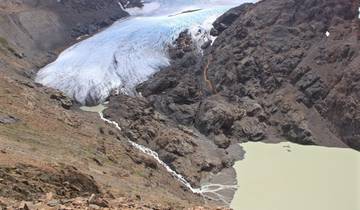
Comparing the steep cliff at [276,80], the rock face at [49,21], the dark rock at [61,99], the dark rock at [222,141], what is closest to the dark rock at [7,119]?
the dark rock at [61,99]

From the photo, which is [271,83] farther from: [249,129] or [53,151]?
[53,151]

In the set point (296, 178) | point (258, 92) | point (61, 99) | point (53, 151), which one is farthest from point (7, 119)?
point (258, 92)

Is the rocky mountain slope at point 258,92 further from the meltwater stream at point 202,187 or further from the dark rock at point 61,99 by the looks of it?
the dark rock at point 61,99

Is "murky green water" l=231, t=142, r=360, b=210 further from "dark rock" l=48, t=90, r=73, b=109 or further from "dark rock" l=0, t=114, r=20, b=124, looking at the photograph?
"dark rock" l=48, t=90, r=73, b=109

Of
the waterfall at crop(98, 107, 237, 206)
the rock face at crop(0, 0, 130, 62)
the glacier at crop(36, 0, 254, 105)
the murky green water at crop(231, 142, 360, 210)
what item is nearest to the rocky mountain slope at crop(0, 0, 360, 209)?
the rock face at crop(0, 0, 130, 62)

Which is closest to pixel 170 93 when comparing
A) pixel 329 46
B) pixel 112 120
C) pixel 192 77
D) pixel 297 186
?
pixel 192 77

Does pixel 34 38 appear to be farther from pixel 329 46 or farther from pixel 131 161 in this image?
pixel 131 161
